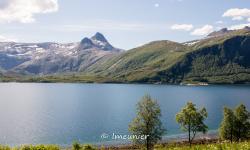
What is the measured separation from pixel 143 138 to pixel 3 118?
129588mm

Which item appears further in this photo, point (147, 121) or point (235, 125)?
point (235, 125)

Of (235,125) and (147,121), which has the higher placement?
(147,121)

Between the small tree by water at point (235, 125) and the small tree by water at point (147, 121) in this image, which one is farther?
the small tree by water at point (235, 125)

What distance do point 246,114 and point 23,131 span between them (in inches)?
3607

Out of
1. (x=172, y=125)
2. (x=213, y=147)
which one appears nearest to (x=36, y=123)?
(x=172, y=125)

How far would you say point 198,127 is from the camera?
95.4 metres

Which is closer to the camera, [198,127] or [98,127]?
[198,127]

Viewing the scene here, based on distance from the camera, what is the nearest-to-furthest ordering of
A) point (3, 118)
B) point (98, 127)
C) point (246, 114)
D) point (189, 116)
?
point (189, 116) < point (246, 114) < point (98, 127) < point (3, 118)

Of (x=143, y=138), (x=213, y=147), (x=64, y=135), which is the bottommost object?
(x=64, y=135)

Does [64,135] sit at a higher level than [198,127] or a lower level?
lower

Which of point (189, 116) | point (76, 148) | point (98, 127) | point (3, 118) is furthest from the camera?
point (3, 118)

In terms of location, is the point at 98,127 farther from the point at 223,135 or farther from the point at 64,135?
the point at 223,135

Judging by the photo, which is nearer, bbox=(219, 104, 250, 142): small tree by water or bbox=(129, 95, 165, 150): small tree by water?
bbox=(129, 95, 165, 150): small tree by water

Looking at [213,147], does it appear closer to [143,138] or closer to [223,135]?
[143,138]
